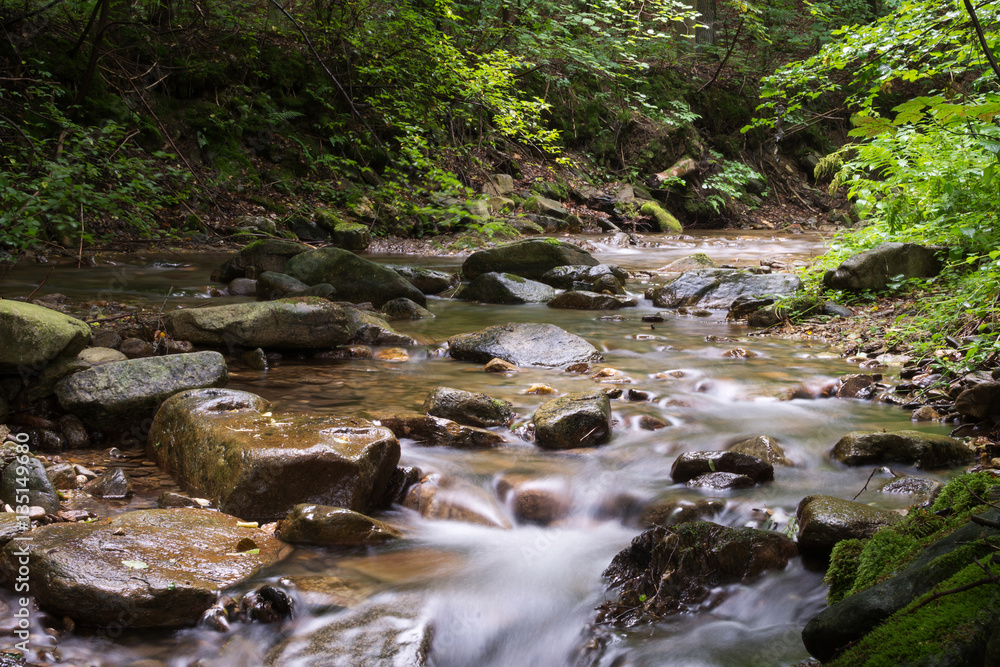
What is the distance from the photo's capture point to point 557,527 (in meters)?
3.57

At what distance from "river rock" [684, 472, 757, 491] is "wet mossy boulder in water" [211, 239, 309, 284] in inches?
272

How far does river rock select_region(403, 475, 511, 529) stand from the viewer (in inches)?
142

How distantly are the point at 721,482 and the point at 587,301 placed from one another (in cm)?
564

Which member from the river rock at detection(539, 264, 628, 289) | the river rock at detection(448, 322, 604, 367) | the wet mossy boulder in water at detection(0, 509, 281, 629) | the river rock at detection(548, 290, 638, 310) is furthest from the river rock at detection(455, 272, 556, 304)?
the wet mossy boulder in water at detection(0, 509, 281, 629)

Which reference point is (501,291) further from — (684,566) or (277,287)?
(684,566)

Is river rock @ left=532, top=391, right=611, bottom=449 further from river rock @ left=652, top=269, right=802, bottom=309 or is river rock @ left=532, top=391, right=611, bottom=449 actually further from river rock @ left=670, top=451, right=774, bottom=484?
river rock @ left=652, top=269, right=802, bottom=309

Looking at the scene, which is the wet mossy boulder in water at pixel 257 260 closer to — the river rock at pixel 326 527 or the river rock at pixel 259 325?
the river rock at pixel 259 325

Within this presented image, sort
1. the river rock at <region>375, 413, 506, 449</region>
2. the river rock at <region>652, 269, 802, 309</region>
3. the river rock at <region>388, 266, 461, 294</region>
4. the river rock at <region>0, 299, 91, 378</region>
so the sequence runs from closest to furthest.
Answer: the river rock at <region>0, 299, 91, 378</region>, the river rock at <region>375, 413, 506, 449</region>, the river rock at <region>652, 269, 802, 309</region>, the river rock at <region>388, 266, 461, 294</region>

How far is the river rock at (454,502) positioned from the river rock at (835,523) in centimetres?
150

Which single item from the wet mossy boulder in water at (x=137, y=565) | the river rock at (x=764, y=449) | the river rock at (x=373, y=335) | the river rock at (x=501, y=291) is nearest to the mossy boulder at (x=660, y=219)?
the river rock at (x=501, y=291)

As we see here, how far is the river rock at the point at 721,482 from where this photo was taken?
3.63 meters

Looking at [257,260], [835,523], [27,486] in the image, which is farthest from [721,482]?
[257,260]

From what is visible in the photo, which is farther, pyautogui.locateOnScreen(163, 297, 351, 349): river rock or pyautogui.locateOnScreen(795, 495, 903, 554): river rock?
pyautogui.locateOnScreen(163, 297, 351, 349): river rock

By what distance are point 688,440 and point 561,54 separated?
1071cm
